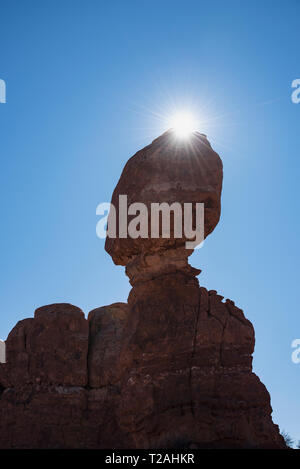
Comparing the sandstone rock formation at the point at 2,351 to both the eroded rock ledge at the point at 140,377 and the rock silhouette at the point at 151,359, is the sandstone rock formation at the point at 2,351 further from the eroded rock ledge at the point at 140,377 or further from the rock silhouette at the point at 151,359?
the rock silhouette at the point at 151,359

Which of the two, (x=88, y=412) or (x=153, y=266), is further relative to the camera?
(x=88, y=412)

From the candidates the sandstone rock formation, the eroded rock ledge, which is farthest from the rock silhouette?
the sandstone rock formation

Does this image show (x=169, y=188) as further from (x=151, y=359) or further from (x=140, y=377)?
(x=140, y=377)

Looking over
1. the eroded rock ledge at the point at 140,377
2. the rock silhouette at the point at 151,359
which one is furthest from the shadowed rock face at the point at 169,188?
the eroded rock ledge at the point at 140,377

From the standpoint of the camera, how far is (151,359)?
15234mm

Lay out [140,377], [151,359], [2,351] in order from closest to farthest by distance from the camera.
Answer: [140,377] < [151,359] < [2,351]

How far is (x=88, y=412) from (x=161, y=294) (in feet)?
17.1

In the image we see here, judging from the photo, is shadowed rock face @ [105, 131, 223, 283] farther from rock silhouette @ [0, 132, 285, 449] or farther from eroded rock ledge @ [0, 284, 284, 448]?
eroded rock ledge @ [0, 284, 284, 448]

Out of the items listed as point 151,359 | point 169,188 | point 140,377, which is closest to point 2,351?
point 140,377

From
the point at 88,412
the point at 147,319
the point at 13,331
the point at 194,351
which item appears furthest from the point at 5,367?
the point at 194,351

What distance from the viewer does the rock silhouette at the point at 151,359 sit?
561 inches

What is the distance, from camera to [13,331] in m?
19.6
